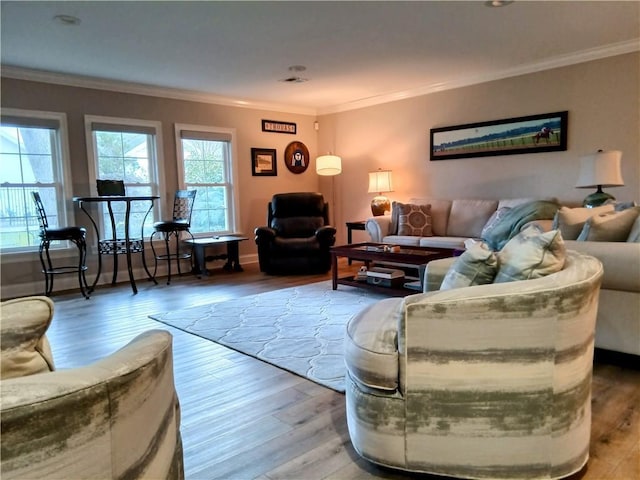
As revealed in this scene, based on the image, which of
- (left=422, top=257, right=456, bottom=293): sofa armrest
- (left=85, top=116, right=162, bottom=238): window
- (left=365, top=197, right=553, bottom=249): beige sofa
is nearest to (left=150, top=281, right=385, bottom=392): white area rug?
(left=422, top=257, right=456, bottom=293): sofa armrest

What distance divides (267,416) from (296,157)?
5.41 metres

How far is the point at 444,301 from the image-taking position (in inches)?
56.3

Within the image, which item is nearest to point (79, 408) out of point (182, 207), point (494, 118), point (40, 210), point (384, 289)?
point (384, 289)

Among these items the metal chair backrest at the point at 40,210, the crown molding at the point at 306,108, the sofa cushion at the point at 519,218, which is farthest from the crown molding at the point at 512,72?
the metal chair backrest at the point at 40,210

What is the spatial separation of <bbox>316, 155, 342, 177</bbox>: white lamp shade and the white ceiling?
49.2 inches

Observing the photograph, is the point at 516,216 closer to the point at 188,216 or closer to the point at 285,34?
the point at 285,34

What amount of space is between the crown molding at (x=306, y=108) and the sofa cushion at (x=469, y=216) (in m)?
1.43

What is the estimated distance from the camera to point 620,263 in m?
2.37

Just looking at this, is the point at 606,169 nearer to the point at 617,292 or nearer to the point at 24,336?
the point at 617,292

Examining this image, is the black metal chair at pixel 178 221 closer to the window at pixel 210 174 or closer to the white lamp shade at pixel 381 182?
the window at pixel 210 174

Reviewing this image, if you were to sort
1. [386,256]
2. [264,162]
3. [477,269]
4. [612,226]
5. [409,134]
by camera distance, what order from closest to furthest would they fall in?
[477,269]
[612,226]
[386,256]
[409,134]
[264,162]

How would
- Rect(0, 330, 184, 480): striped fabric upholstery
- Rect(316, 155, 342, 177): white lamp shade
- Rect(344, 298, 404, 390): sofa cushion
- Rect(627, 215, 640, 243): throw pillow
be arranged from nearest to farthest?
1. Rect(0, 330, 184, 480): striped fabric upholstery
2. Rect(344, 298, 404, 390): sofa cushion
3. Rect(627, 215, 640, 243): throw pillow
4. Rect(316, 155, 342, 177): white lamp shade

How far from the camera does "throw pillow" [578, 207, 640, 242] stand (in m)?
2.54

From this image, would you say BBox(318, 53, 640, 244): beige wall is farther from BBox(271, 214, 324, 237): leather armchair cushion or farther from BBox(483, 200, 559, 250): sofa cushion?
BBox(271, 214, 324, 237): leather armchair cushion
